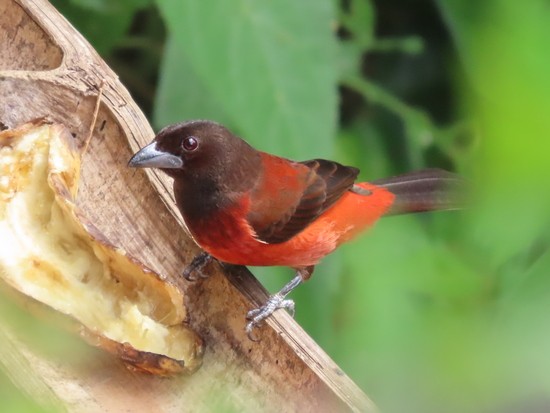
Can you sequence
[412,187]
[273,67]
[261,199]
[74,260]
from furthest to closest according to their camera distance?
[273,67]
[412,187]
[261,199]
[74,260]

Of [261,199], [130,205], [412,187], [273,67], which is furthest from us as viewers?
[273,67]

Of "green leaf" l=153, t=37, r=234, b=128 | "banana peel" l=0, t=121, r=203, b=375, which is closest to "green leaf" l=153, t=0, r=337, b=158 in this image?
"green leaf" l=153, t=37, r=234, b=128

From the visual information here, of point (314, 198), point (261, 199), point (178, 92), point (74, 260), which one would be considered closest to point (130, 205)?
point (74, 260)

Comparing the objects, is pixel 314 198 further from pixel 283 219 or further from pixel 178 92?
pixel 178 92

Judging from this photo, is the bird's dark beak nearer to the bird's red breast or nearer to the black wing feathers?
the bird's red breast

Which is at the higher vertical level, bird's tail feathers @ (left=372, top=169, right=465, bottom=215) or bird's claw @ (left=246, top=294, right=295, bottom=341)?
bird's tail feathers @ (left=372, top=169, right=465, bottom=215)

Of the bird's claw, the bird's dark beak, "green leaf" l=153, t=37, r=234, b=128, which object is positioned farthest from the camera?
"green leaf" l=153, t=37, r=234, b=128

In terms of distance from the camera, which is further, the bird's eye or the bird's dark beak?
the bird's eye
